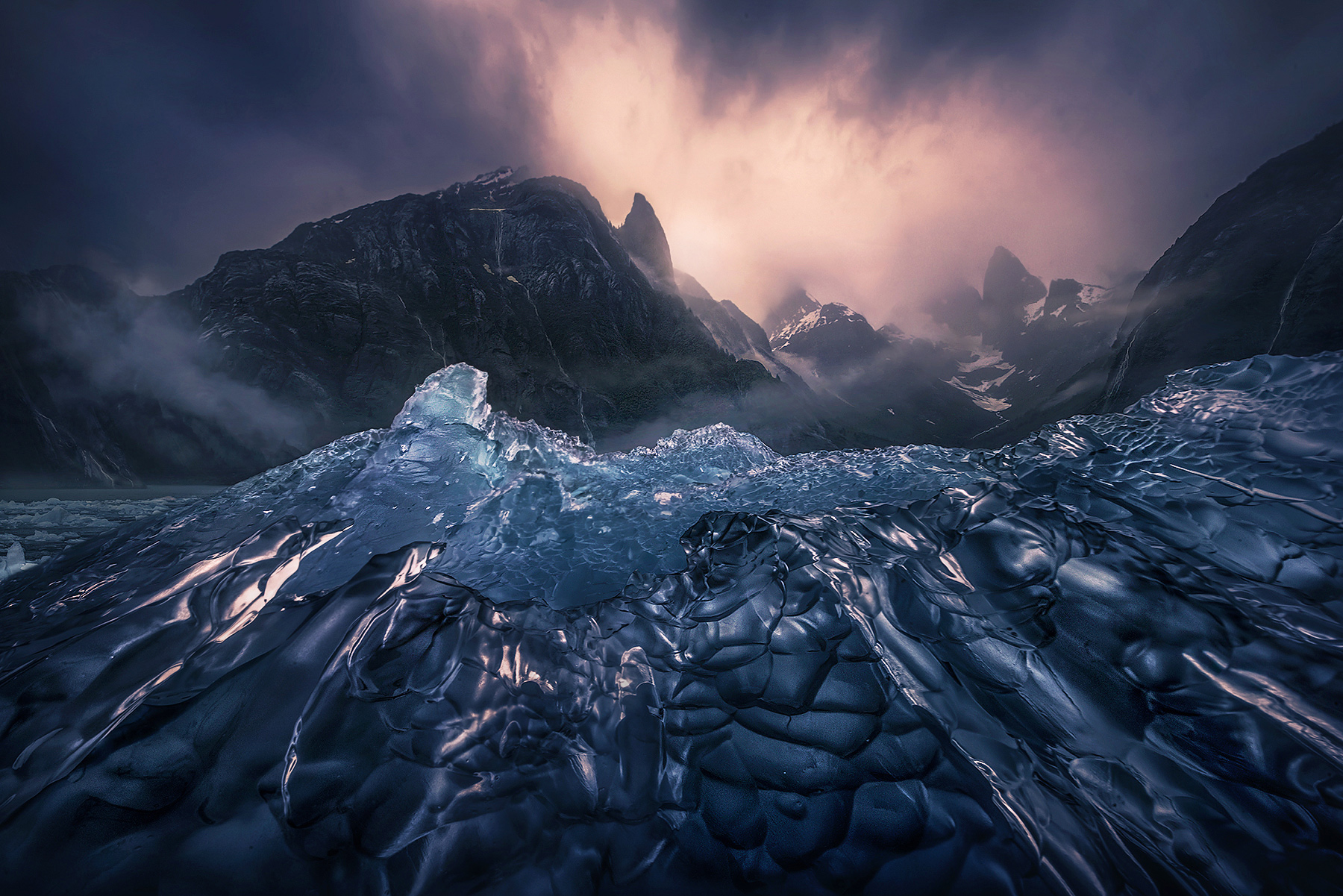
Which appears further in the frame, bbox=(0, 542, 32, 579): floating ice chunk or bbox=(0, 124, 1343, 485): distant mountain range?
bbox=(0, 124, 1343, 485): distant mountain range

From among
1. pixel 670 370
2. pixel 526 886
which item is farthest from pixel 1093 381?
pixel 526 886

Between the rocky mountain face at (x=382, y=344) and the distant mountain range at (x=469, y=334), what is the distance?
217 mm

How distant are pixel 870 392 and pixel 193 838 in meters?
129

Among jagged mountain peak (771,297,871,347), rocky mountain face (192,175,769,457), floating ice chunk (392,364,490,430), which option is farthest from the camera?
jagged mountain peak (771,297,871,347)

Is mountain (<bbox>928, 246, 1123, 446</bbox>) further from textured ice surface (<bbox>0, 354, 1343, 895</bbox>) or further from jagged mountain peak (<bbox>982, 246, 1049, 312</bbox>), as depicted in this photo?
textured ice surface (<bbox>0, 354, 1343, 895</bbox>)

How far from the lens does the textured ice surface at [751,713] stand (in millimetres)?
1343

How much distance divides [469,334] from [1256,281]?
78.7 m

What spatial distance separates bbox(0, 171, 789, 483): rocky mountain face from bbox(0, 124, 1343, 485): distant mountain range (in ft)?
0.71

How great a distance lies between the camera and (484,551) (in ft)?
15.0

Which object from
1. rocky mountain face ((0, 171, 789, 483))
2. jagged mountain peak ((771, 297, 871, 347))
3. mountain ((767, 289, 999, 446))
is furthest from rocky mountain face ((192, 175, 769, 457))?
jagged mountain peak ((771, 297, 871, 347))

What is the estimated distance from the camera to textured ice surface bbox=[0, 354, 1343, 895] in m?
1.34

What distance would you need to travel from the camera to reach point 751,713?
1781 millimetres

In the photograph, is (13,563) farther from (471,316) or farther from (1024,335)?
(1024,335)

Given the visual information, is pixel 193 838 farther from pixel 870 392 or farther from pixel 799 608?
pixel 870 392
